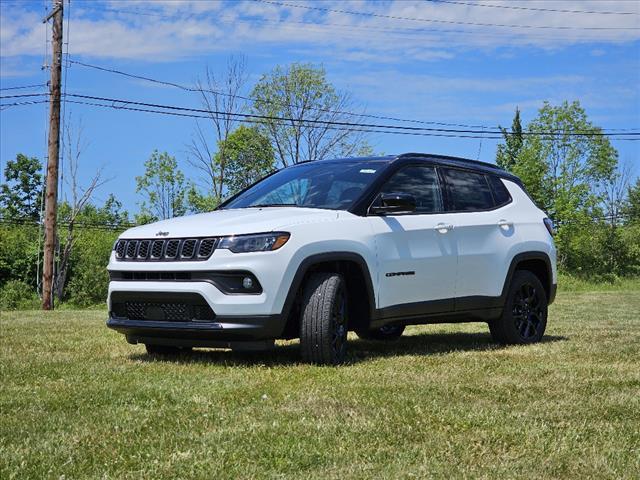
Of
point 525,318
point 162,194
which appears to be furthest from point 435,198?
point 162,194

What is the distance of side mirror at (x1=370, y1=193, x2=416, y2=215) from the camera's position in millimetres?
7332

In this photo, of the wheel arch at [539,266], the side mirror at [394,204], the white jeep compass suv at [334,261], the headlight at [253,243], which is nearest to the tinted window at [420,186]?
the white jeep compass suv at [334,261]

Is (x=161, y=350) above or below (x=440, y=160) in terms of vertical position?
below

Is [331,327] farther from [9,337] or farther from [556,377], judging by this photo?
[9,337]

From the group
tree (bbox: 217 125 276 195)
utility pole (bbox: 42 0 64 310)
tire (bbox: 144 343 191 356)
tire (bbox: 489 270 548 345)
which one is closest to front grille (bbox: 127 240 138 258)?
tire (bbox: 144 343 191 356)

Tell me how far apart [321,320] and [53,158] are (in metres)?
20.2

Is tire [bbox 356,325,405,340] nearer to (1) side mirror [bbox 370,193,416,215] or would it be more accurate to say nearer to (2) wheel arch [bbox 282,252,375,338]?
(2) wheel arch [bbox 282,252,375,338]

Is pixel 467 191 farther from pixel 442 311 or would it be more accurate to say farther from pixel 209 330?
pixel 209 330

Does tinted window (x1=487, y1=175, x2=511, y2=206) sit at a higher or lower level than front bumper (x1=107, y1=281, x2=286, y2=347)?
higher

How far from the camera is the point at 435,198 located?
825cm

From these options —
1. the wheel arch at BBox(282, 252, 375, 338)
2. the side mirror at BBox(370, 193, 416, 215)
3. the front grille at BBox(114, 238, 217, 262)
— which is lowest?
the wheel arch at BBox(282, 252, 375, 338)

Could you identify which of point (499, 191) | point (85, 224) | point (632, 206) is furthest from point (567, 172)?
point (499, 191)

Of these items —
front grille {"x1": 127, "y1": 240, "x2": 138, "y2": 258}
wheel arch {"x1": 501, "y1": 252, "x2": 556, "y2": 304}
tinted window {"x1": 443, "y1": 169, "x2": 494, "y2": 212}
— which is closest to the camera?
front grille {"x1": 127, "y1": 240, "x2": 138, "y2": 258}

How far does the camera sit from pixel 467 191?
8703mm
